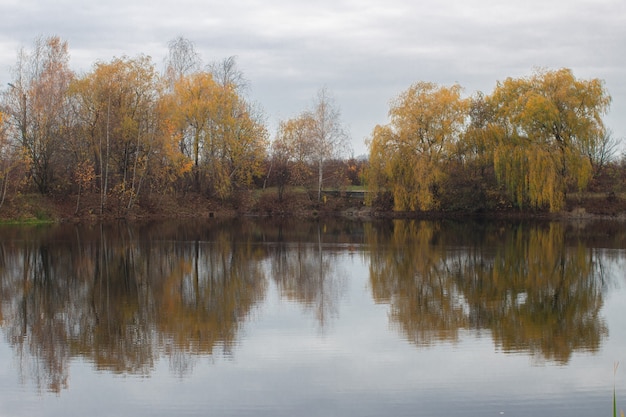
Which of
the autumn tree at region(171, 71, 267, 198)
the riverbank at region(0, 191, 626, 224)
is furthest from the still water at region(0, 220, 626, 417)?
the autumn tree at region(171, 71, 267, 198)

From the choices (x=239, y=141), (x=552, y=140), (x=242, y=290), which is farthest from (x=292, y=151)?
(x=242, y=290)

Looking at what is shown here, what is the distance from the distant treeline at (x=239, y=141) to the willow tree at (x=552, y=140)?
8 centimetres

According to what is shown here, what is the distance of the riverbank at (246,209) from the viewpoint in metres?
41.1

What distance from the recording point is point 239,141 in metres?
51.4

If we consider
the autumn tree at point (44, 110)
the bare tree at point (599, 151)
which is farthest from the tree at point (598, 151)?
the autumn tree at point (44, 110)

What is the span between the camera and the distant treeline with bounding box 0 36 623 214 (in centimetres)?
4306

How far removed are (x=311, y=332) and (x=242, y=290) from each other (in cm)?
470

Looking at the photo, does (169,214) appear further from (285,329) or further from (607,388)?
(607,388)

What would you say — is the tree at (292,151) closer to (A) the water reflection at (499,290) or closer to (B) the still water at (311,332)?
(A) the water reflection at (499,290)

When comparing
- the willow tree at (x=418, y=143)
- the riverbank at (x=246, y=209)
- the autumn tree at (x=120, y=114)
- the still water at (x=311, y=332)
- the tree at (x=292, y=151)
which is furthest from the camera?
the tree at (x=292, y=151)

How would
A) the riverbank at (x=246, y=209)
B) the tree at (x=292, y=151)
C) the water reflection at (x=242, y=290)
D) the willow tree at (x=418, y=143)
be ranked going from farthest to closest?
the tree at (x=292, y=151) < the willow tree at (x=418, y=143) < the riverbank at (x=246, y=209) < the water reflection at (x=242, y=290)

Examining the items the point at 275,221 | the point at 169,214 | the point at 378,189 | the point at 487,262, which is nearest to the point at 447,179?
the point at 378,189

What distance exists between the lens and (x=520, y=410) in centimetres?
866

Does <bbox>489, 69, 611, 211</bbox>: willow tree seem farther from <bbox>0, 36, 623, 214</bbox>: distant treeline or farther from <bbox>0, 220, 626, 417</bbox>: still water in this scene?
<bbox>0, 220, 626, 417</bbox>: still water
